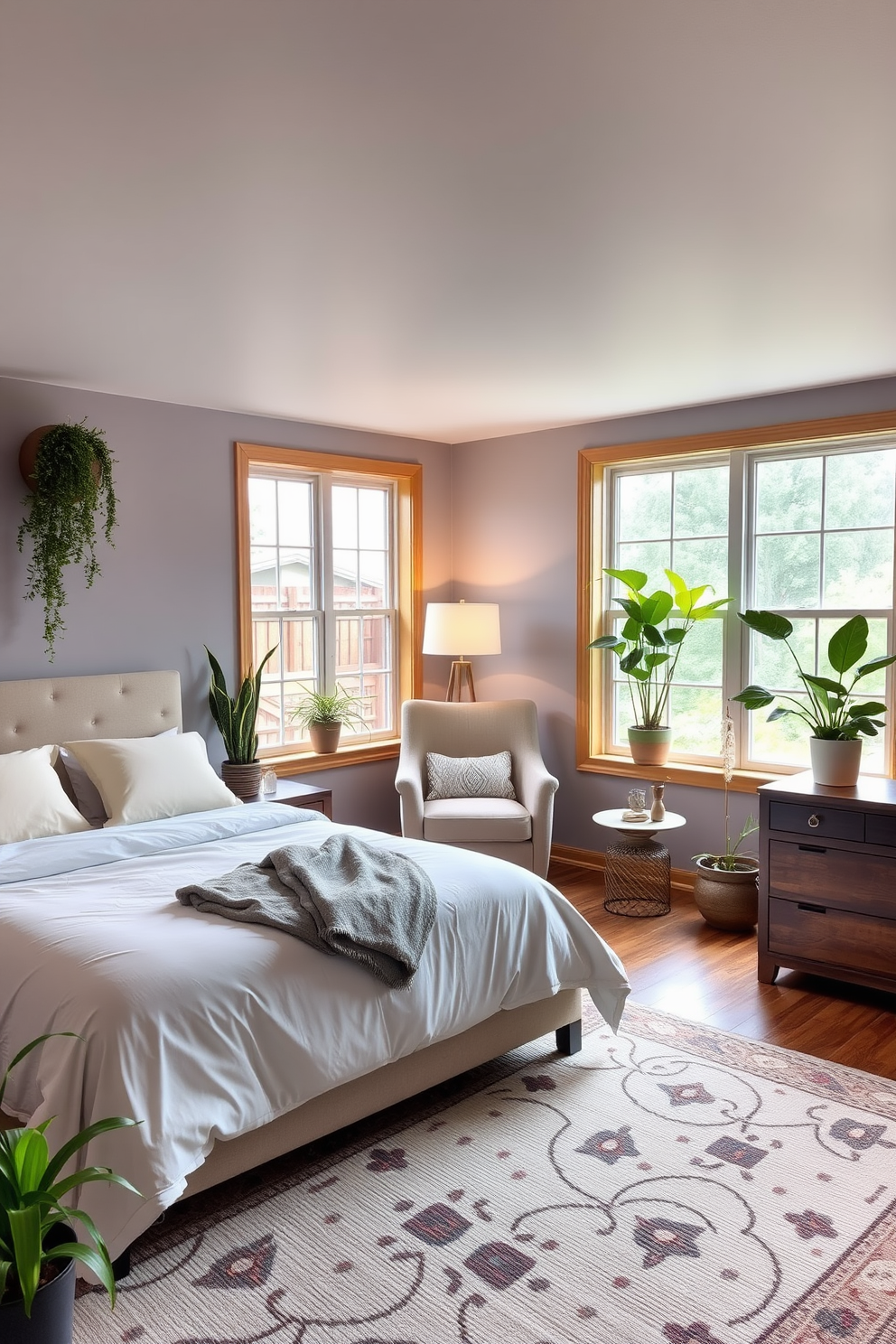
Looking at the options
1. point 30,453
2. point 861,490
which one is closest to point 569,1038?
point 861,490

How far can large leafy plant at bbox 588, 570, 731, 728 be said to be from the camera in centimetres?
493

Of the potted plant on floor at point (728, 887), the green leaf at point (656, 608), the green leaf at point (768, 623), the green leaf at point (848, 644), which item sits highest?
the green leaf at point (656, 608)

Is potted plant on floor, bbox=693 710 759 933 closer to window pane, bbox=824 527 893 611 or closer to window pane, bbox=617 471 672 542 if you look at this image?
window pane, bbox=824 527 893 611

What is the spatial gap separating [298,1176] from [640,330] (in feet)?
9.47

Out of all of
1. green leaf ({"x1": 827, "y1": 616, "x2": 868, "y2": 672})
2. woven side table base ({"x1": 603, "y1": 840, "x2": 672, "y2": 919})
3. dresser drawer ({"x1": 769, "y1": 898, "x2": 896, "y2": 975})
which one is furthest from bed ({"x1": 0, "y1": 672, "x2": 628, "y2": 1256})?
woven side table base ({"x1": 603, "y1": 840, "x2": 672, "y2": 919})

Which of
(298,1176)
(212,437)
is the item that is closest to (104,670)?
(212,437)

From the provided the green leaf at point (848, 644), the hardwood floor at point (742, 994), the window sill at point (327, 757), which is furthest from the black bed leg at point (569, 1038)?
the window sill at point (327, 757)

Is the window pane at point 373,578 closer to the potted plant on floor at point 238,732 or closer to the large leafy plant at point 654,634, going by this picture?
the potted plant on floor at point 238,732

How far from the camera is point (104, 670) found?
4.51 m

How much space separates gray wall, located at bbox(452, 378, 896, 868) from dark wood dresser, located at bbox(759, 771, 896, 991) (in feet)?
3.63

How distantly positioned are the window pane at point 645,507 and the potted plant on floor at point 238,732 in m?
2.08

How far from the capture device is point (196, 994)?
7.57 ft

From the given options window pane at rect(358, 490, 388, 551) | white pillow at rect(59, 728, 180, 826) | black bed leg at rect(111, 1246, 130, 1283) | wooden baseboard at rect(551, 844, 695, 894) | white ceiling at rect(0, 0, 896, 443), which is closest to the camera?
white ceiling at rect(0, 0, 896, 443)

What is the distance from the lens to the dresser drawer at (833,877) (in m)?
3.64
